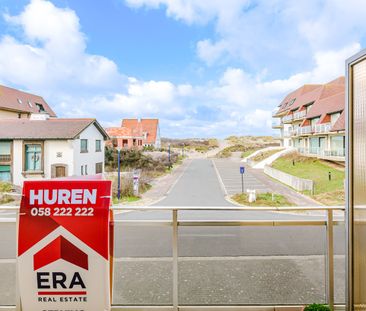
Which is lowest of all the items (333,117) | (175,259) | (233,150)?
(175,259)

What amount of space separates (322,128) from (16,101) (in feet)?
67.0

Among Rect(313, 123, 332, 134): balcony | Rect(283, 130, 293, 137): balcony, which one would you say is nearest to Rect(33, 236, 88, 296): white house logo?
Rect(313, 123, 332, 134): balcony

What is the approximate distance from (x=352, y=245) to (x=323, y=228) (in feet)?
0.74

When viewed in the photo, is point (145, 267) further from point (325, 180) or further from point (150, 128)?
point (150, 128)

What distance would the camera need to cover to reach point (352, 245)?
65.2 inches

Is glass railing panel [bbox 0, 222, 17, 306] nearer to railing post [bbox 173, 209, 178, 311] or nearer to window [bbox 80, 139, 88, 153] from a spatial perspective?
railing post [bbox 173, 209, 178, 311]

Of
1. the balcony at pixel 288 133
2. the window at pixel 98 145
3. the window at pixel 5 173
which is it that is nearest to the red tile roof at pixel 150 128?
the window at pixel 98 145

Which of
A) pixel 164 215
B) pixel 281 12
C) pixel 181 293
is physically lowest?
pixel 181 293

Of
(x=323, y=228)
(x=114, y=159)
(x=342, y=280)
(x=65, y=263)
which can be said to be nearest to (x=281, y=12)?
(x=323, y=228)

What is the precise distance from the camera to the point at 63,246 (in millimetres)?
1400

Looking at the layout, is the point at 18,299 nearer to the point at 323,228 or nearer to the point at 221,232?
the point at 221,232

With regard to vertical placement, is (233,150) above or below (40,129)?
below

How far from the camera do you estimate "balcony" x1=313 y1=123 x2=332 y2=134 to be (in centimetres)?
1646

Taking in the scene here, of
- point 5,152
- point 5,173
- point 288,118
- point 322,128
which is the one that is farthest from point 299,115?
point 5,173
